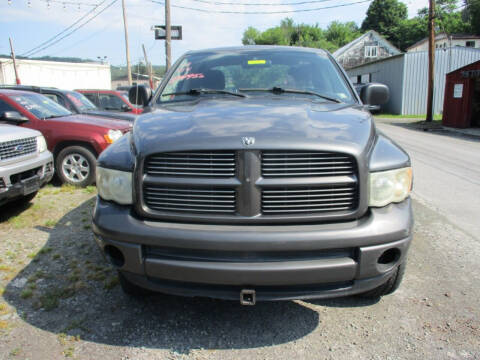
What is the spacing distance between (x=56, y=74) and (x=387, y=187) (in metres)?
51.3

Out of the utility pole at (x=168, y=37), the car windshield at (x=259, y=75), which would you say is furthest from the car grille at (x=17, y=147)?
the utility pole at (x=168, y=37)

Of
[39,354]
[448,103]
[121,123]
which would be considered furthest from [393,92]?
[39,354]

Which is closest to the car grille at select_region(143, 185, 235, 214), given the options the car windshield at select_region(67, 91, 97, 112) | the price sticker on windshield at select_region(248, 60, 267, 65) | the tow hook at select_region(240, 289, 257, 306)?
the tow hook at select_region(240, 289, 257, 306)

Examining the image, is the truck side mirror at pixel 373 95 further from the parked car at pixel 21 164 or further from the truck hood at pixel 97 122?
the truck hood at pixel 97 122

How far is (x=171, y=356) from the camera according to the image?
91.7 inches

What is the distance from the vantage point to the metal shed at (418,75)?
28.3 meters

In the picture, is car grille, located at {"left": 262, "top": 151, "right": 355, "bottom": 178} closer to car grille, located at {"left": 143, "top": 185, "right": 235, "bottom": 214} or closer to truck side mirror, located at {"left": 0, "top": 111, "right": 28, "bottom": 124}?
car grille, located at {"left": 143, "top": 185, "right": 235, "bottom": 214}

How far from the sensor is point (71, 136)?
6508mm

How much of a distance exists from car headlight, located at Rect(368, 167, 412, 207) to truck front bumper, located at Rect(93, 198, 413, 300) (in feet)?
0.19

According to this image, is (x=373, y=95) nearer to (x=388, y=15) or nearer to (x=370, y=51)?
(x=370, y=51)

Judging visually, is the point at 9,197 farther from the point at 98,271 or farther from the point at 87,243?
the point at 98,271

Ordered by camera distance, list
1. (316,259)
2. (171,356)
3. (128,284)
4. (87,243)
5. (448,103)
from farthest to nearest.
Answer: (448,103) → (87,243) → (128,284) → (171,356) → (316,259)

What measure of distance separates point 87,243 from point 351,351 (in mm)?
2793

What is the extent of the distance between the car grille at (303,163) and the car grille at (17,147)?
3.62 m
